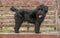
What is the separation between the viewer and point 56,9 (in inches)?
302

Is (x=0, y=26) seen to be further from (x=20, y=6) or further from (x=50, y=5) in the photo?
(x=50, y=5)

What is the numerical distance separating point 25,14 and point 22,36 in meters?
0.57

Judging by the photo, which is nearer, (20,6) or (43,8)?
(43,8)

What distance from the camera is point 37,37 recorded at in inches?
228

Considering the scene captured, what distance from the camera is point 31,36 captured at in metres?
5.80

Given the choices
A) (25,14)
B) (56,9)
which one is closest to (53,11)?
(56,9)

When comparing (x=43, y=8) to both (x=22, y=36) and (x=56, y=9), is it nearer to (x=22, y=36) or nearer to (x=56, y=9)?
(x=22, y=36)

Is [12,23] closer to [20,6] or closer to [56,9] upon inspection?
[20,6]

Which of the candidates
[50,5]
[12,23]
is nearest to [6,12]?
[12,23]

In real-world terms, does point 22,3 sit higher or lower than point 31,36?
higher

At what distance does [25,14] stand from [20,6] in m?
1.71

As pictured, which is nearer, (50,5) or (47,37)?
(47,37)

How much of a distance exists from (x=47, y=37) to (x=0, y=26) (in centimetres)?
242

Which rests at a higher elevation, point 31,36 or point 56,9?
point 56,9
